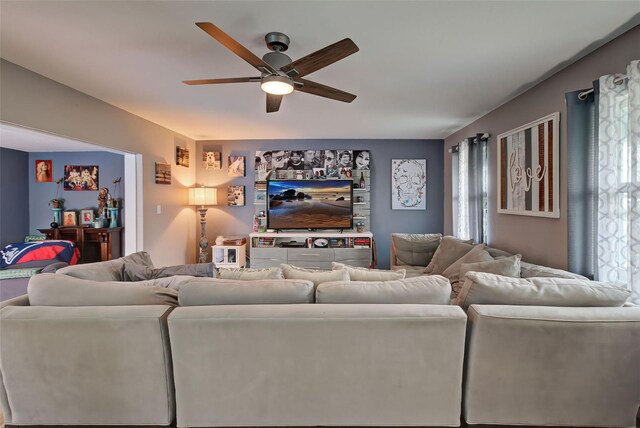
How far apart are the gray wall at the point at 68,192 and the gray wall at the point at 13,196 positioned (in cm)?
8

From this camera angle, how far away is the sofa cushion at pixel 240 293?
1671 mm

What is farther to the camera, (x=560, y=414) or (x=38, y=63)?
(x=38, y=63)

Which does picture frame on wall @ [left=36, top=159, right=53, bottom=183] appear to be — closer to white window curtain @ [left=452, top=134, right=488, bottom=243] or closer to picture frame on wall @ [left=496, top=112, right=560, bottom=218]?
white window curtain @ [left=452, top=134, right=488, bottom=243]

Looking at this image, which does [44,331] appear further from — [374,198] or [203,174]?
[374,198]

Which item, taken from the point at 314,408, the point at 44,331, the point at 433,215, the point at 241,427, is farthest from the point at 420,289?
the point at 433,215

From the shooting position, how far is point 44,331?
1.58 metres

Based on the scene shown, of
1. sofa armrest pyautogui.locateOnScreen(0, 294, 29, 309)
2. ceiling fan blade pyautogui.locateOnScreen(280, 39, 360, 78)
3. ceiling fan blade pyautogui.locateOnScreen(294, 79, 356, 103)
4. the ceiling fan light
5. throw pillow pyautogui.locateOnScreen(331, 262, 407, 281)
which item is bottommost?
sofa armrest pyautogui.locateOnScreen(0, 294, 29, 309)

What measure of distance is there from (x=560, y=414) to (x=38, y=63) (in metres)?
4.15

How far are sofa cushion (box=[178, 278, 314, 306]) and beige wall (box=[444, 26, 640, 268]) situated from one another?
7.53 feet

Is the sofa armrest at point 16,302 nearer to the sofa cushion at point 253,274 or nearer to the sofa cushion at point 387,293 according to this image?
the sofa cushion at point 253,274

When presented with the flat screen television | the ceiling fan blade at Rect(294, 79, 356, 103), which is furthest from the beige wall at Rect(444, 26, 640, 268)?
the flat screen television

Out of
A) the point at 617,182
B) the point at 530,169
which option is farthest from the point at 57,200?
the point at 617,182

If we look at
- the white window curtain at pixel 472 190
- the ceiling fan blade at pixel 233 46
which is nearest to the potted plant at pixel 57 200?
the ceiling fan blade at pixel 233 46

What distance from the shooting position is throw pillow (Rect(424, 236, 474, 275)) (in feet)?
11.1
